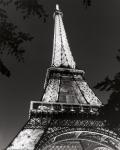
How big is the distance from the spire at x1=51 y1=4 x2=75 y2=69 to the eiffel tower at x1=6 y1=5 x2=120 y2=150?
0.27 feet

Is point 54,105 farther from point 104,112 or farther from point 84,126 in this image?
point 104,112

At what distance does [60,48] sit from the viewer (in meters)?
28.6

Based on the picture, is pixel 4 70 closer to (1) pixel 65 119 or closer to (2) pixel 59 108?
(1) pixel 65 119

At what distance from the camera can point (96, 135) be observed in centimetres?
1742

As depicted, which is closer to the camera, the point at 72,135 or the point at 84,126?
the point at 84,126

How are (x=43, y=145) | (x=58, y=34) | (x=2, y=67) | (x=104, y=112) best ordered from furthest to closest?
1. (x=58, y=34)
2. (x=43, y=145)
3. (x=104, y=112)
4. (x=2, y=67)

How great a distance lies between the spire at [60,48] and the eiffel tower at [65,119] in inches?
3.2

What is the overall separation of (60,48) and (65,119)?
11.7m

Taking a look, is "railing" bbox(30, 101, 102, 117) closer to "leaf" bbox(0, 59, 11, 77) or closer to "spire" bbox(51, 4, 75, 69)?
"spire" bbox(51, 4, 75, 69)

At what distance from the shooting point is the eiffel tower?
1586cm

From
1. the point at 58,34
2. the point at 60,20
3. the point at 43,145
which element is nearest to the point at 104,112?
the point at 43,145

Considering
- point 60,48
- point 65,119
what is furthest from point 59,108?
point 60,48

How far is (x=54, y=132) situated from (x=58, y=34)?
15.7m

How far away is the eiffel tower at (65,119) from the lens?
52.0 feet
